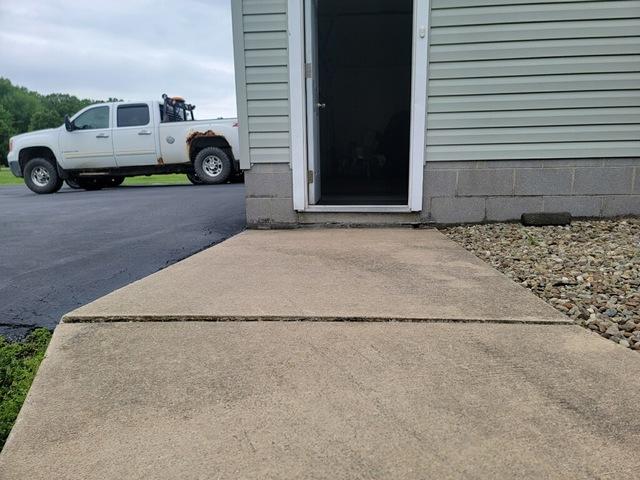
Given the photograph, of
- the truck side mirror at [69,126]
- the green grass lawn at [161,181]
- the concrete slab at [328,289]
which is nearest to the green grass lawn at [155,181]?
the green grass lawn at [161,181]

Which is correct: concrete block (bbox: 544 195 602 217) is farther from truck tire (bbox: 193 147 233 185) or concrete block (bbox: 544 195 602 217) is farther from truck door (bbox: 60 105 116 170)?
truck door (bbox: 60 105 116 170)

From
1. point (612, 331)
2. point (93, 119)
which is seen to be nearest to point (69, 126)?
point (93, 119)

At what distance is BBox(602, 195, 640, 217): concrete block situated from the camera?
151 inches

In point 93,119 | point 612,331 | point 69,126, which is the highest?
point 93,119

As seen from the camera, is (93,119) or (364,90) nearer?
(93,119)

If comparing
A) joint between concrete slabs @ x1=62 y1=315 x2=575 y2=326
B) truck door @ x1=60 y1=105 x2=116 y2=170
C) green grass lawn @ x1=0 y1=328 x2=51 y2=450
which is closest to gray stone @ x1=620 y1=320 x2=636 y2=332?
joint between concrete slabs @ x1=62 y1=315 x2=575 y2=326

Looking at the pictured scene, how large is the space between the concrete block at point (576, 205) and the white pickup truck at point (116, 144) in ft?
20.4

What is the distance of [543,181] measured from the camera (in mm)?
3844

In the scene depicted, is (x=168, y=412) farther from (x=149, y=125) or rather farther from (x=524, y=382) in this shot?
(x=149, y=125)

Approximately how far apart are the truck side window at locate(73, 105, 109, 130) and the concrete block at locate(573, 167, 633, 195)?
8474 mm

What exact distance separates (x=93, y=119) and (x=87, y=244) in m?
6.24

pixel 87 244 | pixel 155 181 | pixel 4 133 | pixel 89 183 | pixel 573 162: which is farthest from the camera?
pixel 4 133

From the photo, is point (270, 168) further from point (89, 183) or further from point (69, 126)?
point (89, 183)

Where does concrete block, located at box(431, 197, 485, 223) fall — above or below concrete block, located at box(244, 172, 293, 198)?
below
